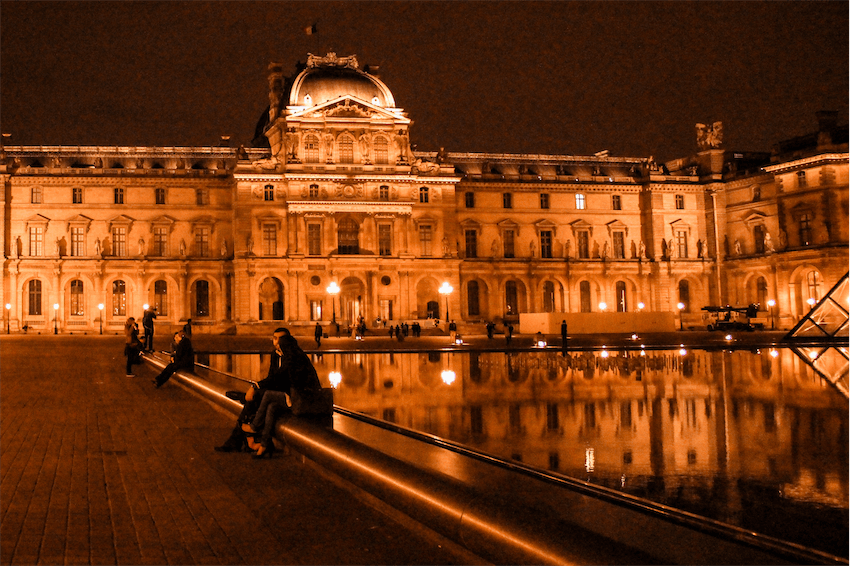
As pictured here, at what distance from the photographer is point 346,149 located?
65.2m

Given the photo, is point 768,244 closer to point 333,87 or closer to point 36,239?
point 333,87

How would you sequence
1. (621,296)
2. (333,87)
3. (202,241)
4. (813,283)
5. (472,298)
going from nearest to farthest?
(813,283)
(333,87)
(202,241)
(472,298)
(621,296)

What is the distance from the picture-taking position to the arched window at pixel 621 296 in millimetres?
73438

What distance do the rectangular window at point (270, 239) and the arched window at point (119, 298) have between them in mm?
12116

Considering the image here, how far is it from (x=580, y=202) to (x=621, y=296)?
29.0 ft

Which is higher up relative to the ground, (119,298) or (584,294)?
(119,298)

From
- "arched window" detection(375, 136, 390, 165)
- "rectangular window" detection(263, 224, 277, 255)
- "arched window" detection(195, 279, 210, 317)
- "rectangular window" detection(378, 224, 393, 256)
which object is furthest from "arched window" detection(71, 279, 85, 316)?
"arched window" detection(375, 136, 390, 165)

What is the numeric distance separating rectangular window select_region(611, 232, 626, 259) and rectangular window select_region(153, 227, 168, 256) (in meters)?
37.3

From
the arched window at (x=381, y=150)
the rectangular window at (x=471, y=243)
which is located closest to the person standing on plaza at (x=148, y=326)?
the arched window at (x=381, y=150)

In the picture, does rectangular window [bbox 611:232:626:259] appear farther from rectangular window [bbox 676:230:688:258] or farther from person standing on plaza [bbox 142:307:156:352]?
person standing on plaza [bbox 142:307:156:352]

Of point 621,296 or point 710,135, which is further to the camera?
point 710,135

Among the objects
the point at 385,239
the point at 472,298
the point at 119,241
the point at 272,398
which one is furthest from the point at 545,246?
the point at 272,398

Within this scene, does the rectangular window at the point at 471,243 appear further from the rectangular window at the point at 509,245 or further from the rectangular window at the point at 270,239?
the rectangular window at the point at 270,239

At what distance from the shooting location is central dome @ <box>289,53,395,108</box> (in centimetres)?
6644
